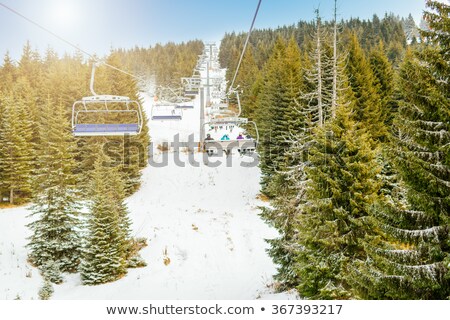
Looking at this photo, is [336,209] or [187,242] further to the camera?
[187,242]

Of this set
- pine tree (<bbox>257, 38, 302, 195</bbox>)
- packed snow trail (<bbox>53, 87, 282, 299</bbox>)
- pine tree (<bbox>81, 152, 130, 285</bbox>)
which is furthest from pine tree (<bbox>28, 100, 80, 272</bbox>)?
pine tree (<bbox>257, 38, 302, 195</bbox>)

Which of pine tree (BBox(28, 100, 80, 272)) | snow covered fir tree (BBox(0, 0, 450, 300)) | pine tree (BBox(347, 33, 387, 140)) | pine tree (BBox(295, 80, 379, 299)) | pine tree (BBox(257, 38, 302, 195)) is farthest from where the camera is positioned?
pine tree (BBox(347, 33, 387, 140))

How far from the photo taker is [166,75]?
7156cm

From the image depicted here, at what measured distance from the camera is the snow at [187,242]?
14633 mm

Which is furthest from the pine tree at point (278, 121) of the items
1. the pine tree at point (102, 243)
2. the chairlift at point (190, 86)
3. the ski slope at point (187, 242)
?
the pine tree at point (102, 243)

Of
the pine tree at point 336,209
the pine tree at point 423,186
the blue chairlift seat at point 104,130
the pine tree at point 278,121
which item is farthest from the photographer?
the pine tree at point 278,121

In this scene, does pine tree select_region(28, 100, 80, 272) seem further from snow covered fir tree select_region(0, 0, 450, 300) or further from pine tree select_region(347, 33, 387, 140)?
pine tree select_region(347, 33, 387, 140)

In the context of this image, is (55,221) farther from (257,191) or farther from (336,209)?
(336,209)

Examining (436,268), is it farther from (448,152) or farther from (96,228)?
(96,228)

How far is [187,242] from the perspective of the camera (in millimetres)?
19109

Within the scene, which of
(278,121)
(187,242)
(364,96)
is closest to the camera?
(187,242)

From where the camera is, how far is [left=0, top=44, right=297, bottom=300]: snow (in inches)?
576

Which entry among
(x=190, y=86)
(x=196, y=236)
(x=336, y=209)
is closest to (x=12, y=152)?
(x=196, y=236)

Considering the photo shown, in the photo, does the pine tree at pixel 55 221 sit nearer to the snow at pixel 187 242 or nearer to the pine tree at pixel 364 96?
the snow at pixel 187 242
